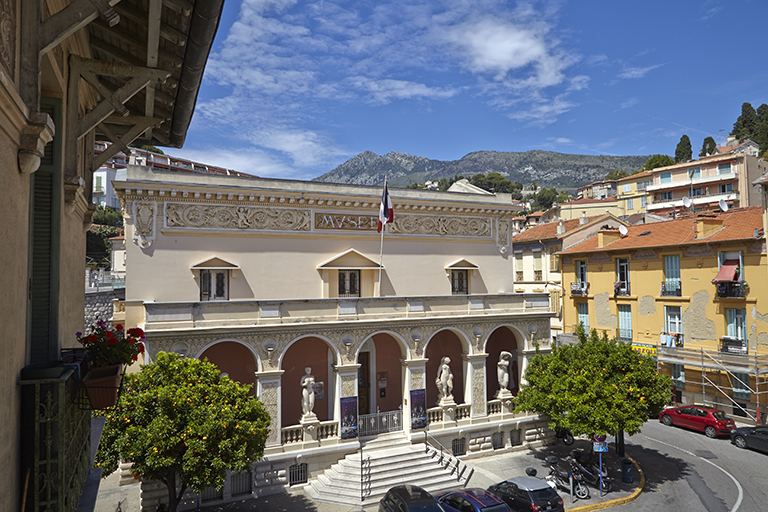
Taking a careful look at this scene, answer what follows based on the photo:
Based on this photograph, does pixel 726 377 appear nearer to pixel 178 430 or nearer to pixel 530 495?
pixel 530 495

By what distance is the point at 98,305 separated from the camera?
3416 centimetres

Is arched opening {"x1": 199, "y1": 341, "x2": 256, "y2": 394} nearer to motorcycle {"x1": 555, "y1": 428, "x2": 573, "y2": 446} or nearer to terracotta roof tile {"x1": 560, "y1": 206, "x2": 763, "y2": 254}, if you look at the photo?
motorcycle {"x1": 555, "y1": 428, "x2": 573, "y2": 446}

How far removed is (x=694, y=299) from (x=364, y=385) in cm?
2249

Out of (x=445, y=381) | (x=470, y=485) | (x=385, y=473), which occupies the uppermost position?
(x=445, y=381)

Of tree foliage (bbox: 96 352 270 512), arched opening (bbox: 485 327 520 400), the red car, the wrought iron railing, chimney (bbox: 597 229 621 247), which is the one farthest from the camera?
chimney (bbox: 597 229 621 247)

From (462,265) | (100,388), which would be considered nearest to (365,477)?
(462,265)

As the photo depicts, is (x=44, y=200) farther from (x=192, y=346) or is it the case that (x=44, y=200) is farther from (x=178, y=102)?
(x=192, y=346)

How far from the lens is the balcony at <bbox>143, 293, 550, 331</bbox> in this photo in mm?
19375

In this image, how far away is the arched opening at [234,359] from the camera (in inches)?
856

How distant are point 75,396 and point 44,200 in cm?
260

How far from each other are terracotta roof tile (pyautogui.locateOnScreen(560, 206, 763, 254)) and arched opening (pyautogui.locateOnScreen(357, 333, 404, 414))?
2029 centimetres

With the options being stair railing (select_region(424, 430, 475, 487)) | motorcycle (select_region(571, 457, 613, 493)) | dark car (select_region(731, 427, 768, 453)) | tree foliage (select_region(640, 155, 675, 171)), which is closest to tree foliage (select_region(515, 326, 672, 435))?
motorcycle (select_region(571, 457, 613, 493))

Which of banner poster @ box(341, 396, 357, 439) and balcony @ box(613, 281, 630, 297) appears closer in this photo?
banner poster @ box(341, 396, 357, 439)

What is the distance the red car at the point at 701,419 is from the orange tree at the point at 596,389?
8363mm
